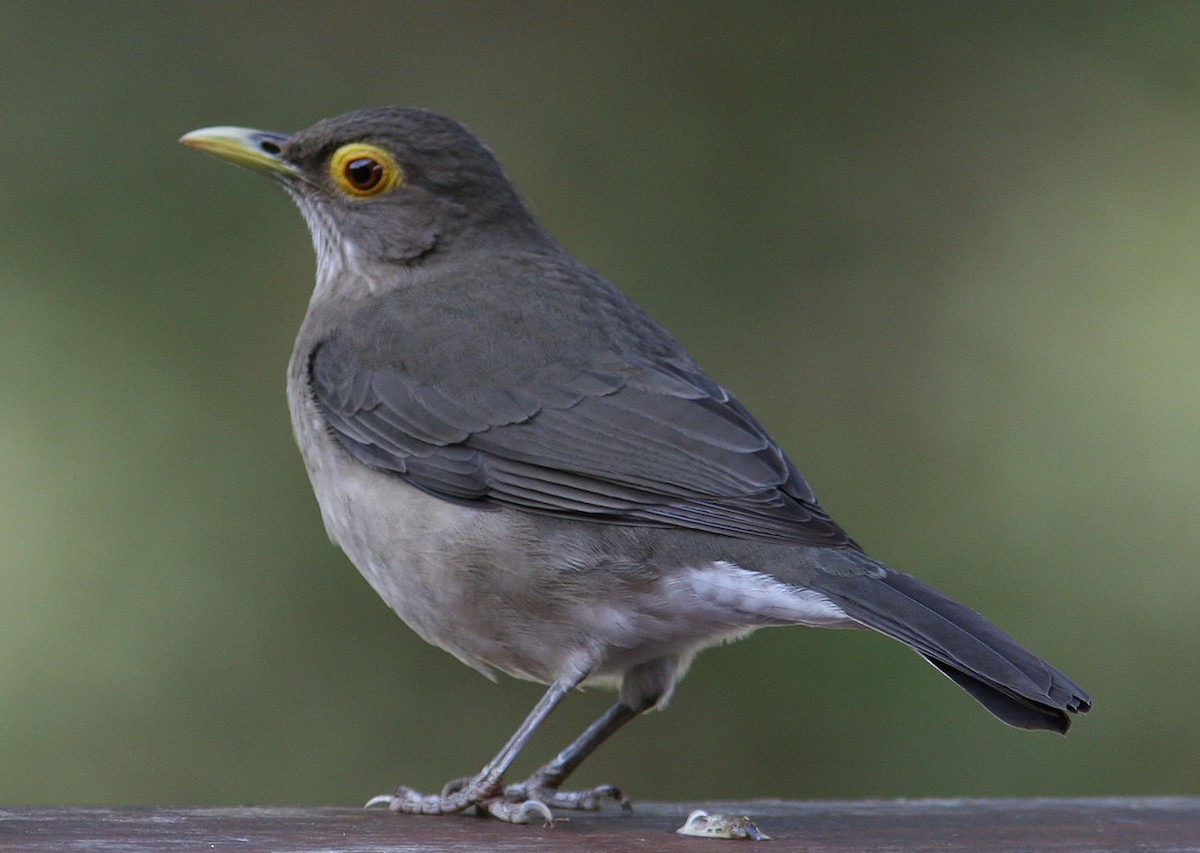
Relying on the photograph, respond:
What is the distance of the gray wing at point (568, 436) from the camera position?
4.70m

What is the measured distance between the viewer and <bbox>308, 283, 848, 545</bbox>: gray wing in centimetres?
470

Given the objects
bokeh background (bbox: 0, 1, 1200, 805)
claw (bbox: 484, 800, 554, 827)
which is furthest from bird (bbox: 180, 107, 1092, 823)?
bokeh background (bbox: 0, 1, 1200, 805)

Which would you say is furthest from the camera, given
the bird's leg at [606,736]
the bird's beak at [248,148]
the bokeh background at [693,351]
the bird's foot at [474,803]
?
the bokeh background at [693,351]

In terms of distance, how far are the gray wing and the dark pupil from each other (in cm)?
62

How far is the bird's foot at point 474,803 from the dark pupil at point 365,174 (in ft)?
6.77

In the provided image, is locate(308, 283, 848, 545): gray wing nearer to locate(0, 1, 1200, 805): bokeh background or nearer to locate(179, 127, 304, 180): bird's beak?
locate(179, 127, 304, 180): bird's beak

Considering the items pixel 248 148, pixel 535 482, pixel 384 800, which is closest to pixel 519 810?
pixel 384 800

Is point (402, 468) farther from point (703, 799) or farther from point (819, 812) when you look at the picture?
point (703, 799)

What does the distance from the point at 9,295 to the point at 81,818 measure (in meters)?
4.21

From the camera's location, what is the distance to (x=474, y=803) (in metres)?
4.68

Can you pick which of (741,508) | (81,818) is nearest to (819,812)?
(741,508)

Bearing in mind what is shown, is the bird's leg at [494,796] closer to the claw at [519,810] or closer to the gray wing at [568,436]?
the claw at [519,810]

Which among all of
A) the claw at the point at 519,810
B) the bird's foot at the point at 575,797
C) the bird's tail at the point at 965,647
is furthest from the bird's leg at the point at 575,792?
the bird's tail at the point at 965,647

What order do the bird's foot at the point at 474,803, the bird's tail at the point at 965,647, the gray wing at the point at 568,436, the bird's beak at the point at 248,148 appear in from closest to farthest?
the bird's tail at the point at 965,647 < the bird's foot at the point at 474,803 < the gray wing at the point at 568,436 < the bird's beak at the point at 248,148
